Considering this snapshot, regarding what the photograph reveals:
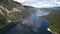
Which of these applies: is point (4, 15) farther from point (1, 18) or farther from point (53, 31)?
point (53, 31)

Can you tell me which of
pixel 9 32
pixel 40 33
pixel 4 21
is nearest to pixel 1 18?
pixel 4 21

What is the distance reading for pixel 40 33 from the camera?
5226 inches

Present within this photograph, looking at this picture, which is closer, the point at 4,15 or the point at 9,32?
the point at 9,32

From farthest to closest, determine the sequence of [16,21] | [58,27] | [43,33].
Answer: [16,21], [58,27], [43,33]

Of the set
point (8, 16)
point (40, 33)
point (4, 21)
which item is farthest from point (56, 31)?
point (8, 16)

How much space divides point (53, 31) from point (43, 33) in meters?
8.57

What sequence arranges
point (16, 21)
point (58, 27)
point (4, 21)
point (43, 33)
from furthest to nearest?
point (16, 21)
point (4, 21)
point (58, 27)
point (43, 33)

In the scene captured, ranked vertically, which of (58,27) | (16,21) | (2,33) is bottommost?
(2,33)

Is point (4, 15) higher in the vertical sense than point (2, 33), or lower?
higher

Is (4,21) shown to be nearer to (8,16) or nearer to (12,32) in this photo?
(8,16)

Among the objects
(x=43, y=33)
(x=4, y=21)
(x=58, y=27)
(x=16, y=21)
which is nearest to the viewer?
(x=43, y=33)

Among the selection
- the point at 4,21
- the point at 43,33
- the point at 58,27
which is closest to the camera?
the point at 43,33

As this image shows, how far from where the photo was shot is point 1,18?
180625 millimetres

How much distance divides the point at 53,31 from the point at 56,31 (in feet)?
7.46
